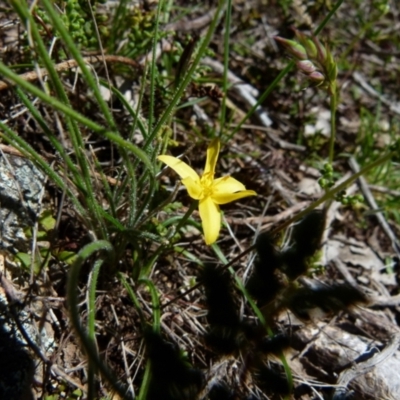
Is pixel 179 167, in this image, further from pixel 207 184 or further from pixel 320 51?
pixel 320 51

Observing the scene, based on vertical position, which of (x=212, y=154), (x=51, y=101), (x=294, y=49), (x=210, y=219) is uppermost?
(x=294, y=49)

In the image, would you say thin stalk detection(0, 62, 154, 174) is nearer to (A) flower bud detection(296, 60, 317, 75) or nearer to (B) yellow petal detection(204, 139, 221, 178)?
(B) yellow petal detection(204, 139, 221, 178)

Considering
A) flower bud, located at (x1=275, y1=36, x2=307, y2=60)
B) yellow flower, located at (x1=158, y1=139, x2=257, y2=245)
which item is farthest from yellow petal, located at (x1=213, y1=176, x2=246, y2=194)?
flower bud, located at (x1=275, y1=36, x2=307, y2=60)

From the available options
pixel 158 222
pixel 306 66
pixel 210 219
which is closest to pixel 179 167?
pixel 210 219

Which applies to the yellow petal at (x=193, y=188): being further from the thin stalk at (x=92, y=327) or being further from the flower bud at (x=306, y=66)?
the flower bud at (x=306, y=66)

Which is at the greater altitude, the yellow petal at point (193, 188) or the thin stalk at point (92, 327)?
the yellow petal at point (193, 188)

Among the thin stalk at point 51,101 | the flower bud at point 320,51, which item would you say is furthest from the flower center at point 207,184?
the flower bud at point 320,51

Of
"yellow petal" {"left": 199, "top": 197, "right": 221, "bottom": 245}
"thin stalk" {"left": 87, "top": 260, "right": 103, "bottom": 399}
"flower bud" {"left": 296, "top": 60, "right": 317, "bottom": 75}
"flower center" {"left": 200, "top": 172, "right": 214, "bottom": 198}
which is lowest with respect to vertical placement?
"thin stalk" {"left": 87, "top": 260, "right": 103, "bottom": 399}
